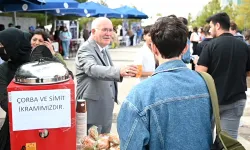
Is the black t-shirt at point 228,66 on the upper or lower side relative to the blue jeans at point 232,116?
upper

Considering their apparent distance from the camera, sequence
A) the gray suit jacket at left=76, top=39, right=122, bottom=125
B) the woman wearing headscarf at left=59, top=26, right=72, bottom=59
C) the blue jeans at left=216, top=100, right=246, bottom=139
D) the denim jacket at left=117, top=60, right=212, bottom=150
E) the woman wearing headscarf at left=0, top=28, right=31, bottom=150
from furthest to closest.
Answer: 1. the woman wearing headscarf at left=59, top=26, right=72, bottom=59
2. the blue jeans at left=216, top=100, right=246, bottom=139
3. the gray suit jacket at left=76, top=39, right=122, bottom=125
4. the woman wearing headscarf at left=0, top=28, right=31, bottom=150
5. the denim jacket at left=117, top=60, right=212, bottom=150

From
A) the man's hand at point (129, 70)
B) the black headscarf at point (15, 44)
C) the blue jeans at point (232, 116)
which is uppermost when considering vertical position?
the black headscarf at point (15, 44)

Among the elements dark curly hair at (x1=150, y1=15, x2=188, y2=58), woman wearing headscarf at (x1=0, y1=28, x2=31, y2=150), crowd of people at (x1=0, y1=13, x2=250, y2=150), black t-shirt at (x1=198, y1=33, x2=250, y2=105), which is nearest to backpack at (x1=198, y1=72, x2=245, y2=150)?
crowd of people at (x1=0, y1=13, x2=250, y2=150)

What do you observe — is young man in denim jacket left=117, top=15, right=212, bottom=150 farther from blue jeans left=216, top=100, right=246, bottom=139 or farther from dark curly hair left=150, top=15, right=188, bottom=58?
blue jeans left=216, top=100, right=246, bottom=139

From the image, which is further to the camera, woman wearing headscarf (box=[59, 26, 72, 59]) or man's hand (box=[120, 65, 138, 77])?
woman wearing headscarf (box=[59, 26, 72, 59])

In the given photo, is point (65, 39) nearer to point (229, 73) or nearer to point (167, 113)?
point (229, 73)

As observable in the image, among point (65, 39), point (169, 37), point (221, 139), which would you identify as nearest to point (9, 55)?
point (169, 37)

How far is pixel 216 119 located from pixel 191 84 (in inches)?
7.8

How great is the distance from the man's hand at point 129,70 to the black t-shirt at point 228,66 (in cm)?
157

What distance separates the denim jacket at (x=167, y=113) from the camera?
148cm

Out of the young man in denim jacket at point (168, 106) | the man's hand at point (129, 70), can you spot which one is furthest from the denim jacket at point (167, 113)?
the man's hand at point (129, 70)

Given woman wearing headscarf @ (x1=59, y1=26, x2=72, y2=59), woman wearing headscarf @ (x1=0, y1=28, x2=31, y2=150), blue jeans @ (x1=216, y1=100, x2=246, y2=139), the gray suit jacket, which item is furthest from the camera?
woman wearing headscarf @ (x1=59, y1=26, x2=72, y2=59)

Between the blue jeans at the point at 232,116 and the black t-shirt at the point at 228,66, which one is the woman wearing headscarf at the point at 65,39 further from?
the blue jeans at the point at 232,116

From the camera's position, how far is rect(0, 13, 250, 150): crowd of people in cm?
150
